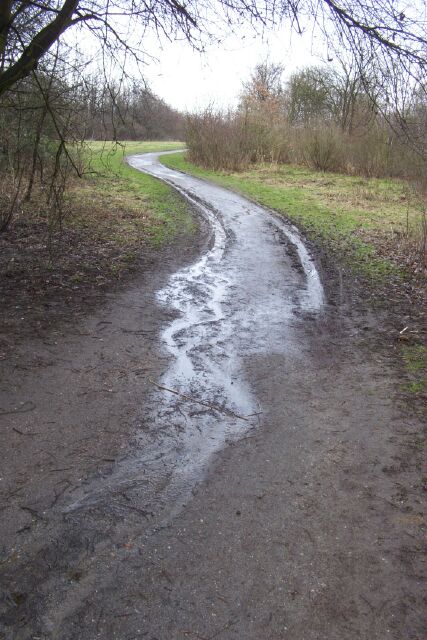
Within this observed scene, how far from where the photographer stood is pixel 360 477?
3777 mm

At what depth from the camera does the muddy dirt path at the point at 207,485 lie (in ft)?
8.80

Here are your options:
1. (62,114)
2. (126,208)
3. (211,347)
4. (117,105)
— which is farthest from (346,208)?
(211,347)

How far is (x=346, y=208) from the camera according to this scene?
55.8 feet

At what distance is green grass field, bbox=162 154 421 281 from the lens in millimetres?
10859

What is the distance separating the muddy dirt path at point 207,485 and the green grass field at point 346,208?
4.57 m

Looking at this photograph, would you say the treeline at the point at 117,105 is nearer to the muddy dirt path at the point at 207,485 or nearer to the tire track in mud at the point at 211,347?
the tire track in mud at the point at 211,347

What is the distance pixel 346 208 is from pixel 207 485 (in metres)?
14.9

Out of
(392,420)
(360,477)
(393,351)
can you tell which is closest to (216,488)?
(360,477)

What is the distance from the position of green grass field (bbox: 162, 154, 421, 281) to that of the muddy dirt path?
457cm

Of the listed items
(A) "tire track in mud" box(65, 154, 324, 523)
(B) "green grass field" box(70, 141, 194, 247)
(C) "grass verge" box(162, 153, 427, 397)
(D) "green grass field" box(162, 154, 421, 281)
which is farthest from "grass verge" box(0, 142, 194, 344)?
(C) "grass verge" box(162, 153, 427, 397)

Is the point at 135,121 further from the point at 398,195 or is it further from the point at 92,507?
the point at 398,195

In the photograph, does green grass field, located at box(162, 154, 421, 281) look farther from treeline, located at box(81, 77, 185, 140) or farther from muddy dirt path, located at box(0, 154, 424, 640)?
treeline, located at box(81, 77, 185, 140)

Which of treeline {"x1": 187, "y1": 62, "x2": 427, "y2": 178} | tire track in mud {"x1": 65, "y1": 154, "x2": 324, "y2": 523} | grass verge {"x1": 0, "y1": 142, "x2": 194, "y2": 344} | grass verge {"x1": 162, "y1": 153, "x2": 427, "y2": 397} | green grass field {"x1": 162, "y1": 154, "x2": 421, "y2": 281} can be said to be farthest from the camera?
treeline {"x1": 187, "y1": 62, "x2": 427, "y2": 178}

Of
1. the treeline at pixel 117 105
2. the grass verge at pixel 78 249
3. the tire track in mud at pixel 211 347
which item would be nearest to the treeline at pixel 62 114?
the treeline at pixel 117 105
